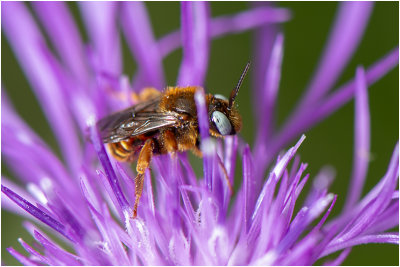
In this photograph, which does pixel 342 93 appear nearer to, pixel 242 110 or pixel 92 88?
pixel 242 110

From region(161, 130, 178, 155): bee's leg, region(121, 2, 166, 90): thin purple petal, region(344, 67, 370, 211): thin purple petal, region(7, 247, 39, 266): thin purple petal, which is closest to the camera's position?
region(7, 247, 39, 266): thin purple petal

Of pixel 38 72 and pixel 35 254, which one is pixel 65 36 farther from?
→ pixel 35 254

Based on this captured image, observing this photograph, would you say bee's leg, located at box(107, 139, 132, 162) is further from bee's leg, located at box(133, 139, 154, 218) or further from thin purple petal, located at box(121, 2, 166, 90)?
thin purple petal, located at box(121, 2, 166, 90)

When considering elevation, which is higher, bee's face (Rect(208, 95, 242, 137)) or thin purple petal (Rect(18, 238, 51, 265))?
bee's face (Rect(208, 95, 242, 137))

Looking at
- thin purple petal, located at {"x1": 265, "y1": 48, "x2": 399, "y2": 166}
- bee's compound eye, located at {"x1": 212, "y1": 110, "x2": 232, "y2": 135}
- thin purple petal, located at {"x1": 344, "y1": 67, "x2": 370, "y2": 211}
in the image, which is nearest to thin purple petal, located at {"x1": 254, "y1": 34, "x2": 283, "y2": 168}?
thin purple petal, located at {"x1": 265, "y1": 48, "x2": 399, "y2": 166}

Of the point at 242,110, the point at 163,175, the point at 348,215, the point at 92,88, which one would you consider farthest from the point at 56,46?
the point at 348,215

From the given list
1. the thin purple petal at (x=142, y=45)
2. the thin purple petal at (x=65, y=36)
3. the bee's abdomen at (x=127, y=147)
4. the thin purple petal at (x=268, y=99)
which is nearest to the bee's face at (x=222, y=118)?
the bee's abdomen at (x=127, y=147)

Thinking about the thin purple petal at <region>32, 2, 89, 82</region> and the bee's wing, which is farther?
the thin purple petal at <region>32, 2, 89, 82</region>
